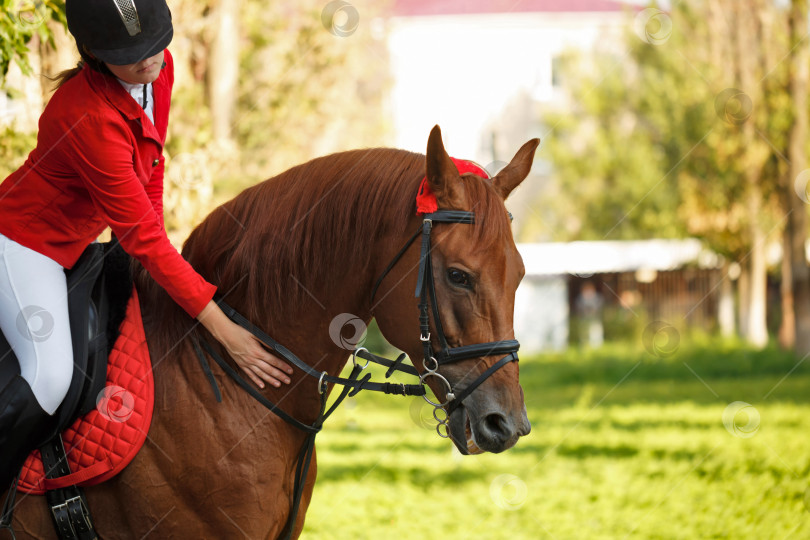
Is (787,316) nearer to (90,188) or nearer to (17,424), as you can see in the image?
(90,188)

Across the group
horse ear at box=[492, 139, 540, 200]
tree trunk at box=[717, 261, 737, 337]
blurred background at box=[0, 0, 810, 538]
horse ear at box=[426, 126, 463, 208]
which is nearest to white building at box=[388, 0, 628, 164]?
blurred background at box=[0, 0, 810, 538]

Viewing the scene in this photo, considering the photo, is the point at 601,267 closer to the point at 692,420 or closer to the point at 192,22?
the point at 692,420

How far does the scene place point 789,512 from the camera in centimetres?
573

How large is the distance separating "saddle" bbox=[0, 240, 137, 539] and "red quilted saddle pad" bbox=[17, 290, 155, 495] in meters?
0.02

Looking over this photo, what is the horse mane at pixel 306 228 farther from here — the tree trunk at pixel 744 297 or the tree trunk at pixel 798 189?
the tree trunk at pixel 744 297

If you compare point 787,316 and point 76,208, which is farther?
point 787,316

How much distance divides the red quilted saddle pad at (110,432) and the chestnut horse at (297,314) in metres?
0.06

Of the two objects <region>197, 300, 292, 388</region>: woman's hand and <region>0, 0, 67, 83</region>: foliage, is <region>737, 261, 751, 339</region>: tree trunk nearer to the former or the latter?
<region>0, 0, 67, 83</region>: foliage

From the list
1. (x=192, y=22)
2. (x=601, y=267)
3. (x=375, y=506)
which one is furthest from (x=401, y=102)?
(x=375, y=506)

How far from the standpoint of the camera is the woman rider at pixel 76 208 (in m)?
2.37

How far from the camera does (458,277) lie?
8.02 ft

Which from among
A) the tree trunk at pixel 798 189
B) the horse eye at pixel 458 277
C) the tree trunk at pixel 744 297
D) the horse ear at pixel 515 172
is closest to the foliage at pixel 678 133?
the tree trunk at pixel 798 189

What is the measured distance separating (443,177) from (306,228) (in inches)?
20.9

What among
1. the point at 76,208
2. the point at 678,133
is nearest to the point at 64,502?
the point at 76,208
